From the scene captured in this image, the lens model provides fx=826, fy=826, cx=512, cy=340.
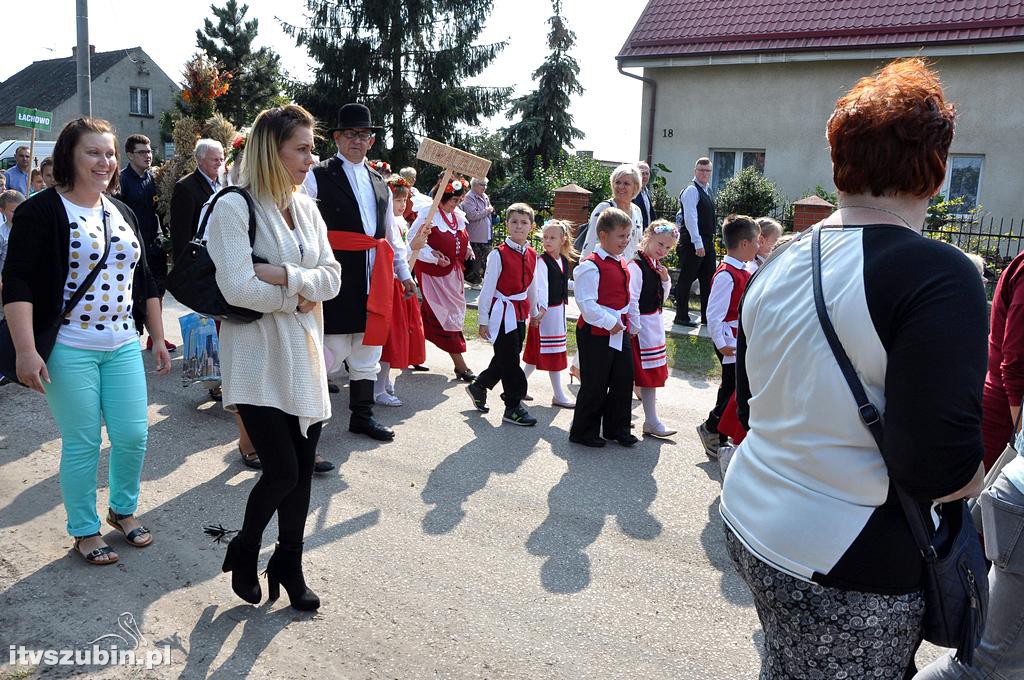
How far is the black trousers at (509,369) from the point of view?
251 inches

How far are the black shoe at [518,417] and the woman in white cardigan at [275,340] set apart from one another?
2981 millimetres

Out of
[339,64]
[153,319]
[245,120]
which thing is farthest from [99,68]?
[153,319]

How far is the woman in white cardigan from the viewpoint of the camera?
10.8 ft

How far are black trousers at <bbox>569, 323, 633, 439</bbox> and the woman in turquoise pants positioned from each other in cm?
295

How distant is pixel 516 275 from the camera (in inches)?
264

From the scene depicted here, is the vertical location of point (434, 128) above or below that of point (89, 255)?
above

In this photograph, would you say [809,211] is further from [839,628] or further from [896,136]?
[839,628]

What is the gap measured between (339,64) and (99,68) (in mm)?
31537

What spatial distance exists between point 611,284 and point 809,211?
7.60 meters

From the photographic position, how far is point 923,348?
1.56 metres

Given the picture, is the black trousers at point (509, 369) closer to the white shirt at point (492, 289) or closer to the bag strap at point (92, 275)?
Result: the white shirt at point (492, 289)

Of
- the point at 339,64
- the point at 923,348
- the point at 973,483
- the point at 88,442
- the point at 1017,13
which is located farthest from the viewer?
the point at 339,64

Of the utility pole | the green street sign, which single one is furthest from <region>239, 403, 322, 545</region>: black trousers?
the utility pole

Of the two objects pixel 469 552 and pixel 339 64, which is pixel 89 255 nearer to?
pixel 469 552
